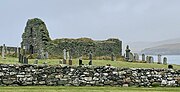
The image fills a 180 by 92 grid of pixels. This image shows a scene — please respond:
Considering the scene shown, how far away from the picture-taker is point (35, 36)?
52969 millimetres

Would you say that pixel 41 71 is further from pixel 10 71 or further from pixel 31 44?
pixel 31 44

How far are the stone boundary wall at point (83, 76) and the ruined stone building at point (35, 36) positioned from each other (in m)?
30.9

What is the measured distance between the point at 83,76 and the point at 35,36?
3262cm

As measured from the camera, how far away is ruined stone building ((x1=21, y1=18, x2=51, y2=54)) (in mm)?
52559

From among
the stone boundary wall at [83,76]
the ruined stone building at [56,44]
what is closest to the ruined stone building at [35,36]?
the ruined stone building at [56,44]

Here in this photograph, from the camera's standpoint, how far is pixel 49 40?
53938mm

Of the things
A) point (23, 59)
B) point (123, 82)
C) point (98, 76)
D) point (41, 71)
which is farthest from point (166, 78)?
point (23, 59)

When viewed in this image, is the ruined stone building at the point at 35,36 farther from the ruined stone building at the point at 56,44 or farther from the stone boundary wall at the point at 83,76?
the stone boundary wall at the point at 83,76

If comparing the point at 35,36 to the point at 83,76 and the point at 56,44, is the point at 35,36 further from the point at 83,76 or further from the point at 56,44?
the point at 83,76

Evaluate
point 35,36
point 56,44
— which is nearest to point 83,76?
point 35,36

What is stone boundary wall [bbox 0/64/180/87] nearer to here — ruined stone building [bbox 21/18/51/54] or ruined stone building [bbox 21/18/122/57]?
ruined stone building [bbox 21/18/122/57]

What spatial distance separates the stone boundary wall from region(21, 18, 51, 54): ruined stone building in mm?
30937

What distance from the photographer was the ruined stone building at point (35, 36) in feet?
172

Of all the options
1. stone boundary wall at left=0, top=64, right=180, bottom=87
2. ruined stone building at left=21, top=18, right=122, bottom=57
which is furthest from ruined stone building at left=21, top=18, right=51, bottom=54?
stone boundary wall at left=0, top=64, right=180, bottom=87
